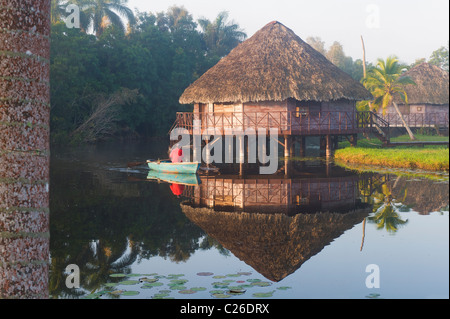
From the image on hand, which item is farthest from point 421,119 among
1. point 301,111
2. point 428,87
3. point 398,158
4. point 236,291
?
point 236,291

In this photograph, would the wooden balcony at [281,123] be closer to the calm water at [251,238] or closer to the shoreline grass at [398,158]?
the shoreline grass at [398,158]

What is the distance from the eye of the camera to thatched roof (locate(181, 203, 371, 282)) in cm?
918

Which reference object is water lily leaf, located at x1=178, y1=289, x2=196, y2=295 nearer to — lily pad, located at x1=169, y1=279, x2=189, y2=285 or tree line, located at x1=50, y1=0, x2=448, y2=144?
lily pad, located at x1=169, y1=279, x2=189, y2=285

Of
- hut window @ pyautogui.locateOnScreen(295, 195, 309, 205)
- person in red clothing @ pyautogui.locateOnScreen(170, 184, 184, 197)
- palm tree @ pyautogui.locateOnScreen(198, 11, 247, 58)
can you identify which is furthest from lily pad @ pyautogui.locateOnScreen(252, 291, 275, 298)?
palm tree @ pyautogui.locateOnScreen(198, 11, 247, 58)

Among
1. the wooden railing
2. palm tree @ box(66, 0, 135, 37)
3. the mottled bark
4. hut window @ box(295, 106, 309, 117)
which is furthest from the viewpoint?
palm tree @ box(66, 0, 135, 37)

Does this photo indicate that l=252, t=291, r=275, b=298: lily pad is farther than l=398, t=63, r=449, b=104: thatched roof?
No

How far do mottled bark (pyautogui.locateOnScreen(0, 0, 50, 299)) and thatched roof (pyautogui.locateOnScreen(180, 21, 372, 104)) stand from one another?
21.2 metres

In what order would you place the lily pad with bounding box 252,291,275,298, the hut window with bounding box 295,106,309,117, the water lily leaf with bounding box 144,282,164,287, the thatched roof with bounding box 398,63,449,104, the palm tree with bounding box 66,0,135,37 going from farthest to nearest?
the palm tree with bounding box 66,0,135,37 < the thatched roof with bounding box 398,63,449,104 < the hut window with bounding box 295,106,309,117 < the water lily leaf with bounding box 144,282,164,287 < the lily pad with bounding box 252,291,275,298

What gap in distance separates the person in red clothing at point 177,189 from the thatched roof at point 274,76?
805 centimetres

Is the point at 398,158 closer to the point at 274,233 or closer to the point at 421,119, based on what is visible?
the point at 274,233

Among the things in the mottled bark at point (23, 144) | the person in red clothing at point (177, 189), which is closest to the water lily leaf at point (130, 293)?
A: the mottled bark at point (23, 144)

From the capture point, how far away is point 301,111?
27.5m
